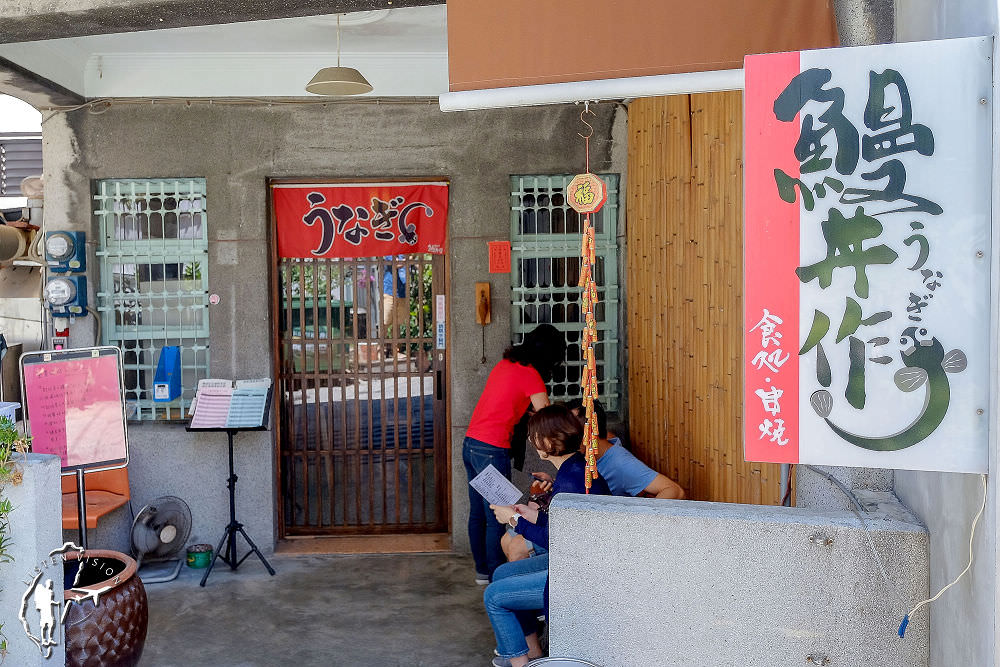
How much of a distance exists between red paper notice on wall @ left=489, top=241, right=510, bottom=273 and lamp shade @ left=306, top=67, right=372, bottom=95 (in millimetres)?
1648

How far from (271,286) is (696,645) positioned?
4763mm

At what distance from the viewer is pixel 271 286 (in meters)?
6.80

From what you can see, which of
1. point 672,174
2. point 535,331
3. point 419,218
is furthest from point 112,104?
point 672,174

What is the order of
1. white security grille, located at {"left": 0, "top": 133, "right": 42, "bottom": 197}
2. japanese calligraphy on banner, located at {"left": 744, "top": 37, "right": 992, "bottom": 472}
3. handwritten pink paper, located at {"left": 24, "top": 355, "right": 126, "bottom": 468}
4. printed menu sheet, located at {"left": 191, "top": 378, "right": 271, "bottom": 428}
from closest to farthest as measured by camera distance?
japanese calligraphy on banner, located at {"left": 744, "top": 37, "right": 992, "bottom": 472}
handwritten pink paper, located at {"left": 24, "top": 355, "right": 126, "bottom": 468}
printed menu sheet, located at {"left": 191, "top": 378, "right": 271, "bottom": 428}
white security grille, located at {"left": 0, "top": 133, "right": 42, "bottom": 197}

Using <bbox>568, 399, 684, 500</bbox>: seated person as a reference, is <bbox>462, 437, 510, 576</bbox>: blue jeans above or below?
below

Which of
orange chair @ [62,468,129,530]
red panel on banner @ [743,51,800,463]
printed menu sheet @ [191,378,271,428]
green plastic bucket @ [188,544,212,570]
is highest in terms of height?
red panel on banner @ [743,51,800,463]

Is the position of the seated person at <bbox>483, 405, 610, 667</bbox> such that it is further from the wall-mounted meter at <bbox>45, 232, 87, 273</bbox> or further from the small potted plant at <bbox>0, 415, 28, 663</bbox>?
the wall-mounted meter at <bbox>45, 232, 87, 273</bbox>

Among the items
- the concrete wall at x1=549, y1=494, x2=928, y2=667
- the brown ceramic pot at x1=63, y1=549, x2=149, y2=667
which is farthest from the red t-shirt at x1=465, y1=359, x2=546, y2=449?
the concrete wall at x1=549, y1=494, x2=928, y2=667

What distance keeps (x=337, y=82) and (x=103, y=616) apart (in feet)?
11.4

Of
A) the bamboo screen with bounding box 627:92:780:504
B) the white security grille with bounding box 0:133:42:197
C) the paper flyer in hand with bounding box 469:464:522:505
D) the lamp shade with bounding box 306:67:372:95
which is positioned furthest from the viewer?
the white security grille with bounding box 0:133:42:197

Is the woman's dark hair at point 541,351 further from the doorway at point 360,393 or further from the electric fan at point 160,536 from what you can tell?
→ the electric fan at point 160,536

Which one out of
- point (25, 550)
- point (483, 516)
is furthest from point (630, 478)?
Result: point (25, 550)

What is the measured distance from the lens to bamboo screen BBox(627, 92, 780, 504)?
13.4 ft

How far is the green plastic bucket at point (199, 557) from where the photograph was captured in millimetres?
6531
